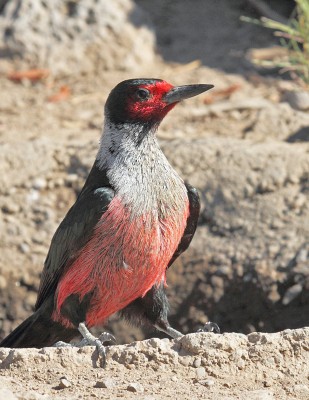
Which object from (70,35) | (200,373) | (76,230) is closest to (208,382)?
(200,373)

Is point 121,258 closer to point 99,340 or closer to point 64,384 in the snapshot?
point 99,340

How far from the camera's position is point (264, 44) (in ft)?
33.3

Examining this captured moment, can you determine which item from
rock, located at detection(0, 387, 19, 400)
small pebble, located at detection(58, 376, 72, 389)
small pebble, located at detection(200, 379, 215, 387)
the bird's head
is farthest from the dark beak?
rock, located at detection(0, 387, 19, 400)

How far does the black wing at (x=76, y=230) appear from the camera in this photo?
530 cm

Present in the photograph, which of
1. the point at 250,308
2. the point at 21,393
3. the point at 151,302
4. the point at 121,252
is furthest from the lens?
the point at 250,308

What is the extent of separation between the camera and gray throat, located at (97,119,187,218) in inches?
209

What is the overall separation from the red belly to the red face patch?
586mm

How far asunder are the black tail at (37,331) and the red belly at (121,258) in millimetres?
298

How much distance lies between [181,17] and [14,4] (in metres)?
1.97

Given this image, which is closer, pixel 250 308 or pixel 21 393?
pixel 21 393

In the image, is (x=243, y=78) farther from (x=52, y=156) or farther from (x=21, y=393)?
(x=21, y=393)

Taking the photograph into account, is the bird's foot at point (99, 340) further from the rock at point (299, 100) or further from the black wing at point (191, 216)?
the rock at point (299, 100)

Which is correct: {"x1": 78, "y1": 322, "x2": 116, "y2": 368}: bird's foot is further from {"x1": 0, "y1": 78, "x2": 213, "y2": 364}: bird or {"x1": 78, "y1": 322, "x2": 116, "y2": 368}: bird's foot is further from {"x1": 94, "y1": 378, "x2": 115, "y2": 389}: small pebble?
{"x1": 94, "y1": 378, "x2": 115, "y2": 389}: small pebble

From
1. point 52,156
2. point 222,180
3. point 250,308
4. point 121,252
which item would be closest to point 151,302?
point 121,252
